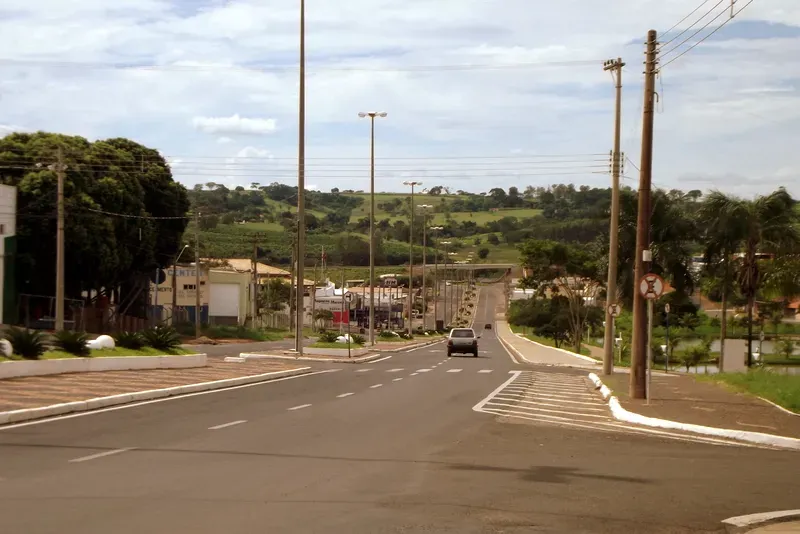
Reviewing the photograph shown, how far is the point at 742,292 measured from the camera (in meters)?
45.4

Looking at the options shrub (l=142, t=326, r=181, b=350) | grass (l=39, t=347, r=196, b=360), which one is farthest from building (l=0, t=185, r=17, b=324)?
grass (l=39, t=347, r=196, b=360)

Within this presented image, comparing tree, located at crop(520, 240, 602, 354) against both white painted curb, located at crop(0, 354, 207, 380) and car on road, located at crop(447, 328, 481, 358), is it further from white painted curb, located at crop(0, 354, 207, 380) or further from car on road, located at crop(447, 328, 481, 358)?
white painted curb, located at crop(0, 354, 207, 380)

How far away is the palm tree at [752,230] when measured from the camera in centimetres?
4372

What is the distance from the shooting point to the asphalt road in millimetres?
8789

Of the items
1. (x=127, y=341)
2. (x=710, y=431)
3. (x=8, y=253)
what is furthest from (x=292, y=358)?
(x=710, y=431)

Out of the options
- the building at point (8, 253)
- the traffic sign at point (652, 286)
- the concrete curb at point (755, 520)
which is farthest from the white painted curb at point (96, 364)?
the building at point (8, 253)

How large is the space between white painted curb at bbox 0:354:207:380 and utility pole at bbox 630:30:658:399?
14.9m

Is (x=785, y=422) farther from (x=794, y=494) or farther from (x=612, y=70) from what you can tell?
(x=612, y=70)

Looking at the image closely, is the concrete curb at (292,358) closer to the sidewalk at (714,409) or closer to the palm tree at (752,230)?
the palm tree at (752,230)

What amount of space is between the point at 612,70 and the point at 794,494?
33105mm

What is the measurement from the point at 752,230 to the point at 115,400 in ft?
106

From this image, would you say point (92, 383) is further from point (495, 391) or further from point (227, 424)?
point (495, 391)

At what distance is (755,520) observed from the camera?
9.25m

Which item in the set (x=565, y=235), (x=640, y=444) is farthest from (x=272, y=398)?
(x=565, y=235)
